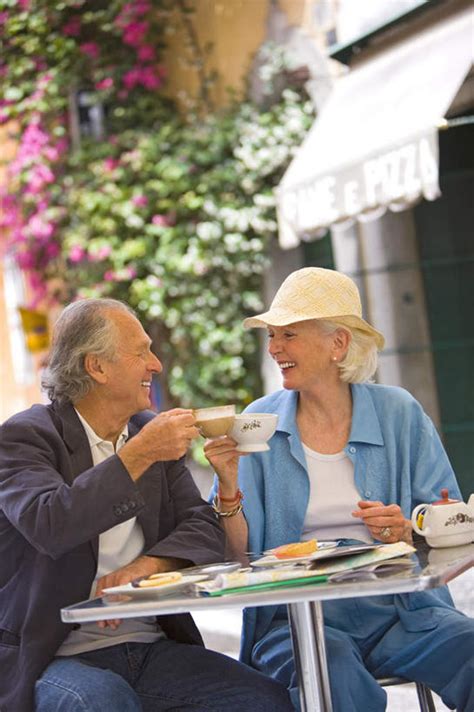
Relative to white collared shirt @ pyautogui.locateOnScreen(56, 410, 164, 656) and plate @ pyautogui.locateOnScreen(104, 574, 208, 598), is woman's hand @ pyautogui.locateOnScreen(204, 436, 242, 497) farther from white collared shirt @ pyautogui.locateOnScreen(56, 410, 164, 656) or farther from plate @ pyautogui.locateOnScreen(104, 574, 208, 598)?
plate @ pyautogui.locateOnScreen(104, 574, 208, 598)

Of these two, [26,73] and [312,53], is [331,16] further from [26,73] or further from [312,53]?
[26,73]

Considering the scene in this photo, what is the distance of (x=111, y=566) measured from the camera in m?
3.28

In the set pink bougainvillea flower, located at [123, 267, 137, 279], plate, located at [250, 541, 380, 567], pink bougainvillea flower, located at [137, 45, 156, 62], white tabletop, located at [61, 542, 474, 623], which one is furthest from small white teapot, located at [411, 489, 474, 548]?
pink bougainvillea flower, located at [137, 45, 156, 62]

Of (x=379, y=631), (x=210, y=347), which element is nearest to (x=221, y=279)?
(x=210, y=347)

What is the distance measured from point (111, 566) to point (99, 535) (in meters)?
0.10

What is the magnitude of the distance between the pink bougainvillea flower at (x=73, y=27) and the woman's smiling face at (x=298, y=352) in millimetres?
7542

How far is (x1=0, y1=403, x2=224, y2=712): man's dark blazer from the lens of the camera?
9.77ft

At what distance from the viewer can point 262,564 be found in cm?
302

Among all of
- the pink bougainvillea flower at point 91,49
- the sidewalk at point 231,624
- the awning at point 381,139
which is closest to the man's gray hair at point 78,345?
the sidewalk at point 231,624

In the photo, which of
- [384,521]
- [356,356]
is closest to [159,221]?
[356,356]

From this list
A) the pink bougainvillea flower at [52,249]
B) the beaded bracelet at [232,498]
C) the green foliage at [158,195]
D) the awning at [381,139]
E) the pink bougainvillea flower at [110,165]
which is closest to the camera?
the beaded bracelet at [232,498]

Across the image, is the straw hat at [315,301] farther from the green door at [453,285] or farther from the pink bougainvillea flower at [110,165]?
the pink bougainvillea flower at [110,165]

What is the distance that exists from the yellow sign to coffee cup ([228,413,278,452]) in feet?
30.2

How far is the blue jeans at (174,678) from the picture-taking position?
3.10 m
